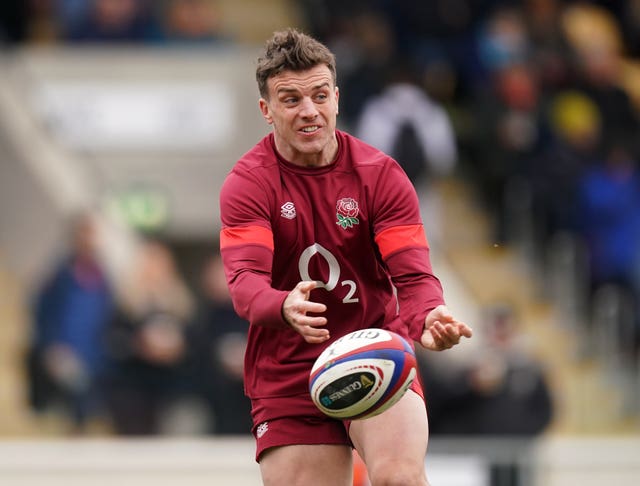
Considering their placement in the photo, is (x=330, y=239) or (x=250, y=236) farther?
(x=330, y=239)

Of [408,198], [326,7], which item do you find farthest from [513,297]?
[408,198]

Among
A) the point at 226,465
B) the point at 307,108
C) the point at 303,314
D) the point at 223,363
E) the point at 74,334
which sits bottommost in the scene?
the point at 226,465

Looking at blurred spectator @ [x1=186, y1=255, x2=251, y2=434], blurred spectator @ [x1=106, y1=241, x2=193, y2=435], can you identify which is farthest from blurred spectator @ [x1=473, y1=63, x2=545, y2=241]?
blurred spectator @ [x1=106, y1=241, x2=193, y2=435]

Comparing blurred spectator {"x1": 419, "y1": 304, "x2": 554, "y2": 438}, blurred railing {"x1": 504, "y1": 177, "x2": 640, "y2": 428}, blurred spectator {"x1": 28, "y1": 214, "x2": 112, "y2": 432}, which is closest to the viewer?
blurred spectator {"x1": 419, "y1": 304, "x2": 554, "y2": 438}

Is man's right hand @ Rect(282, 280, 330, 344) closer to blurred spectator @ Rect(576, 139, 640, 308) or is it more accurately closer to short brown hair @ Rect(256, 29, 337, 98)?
short brown hair @ Rect(256, 29, 337, 98)

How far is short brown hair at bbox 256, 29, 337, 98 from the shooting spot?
678 cm

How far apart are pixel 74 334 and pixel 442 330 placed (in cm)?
687

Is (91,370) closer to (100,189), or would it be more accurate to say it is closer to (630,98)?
(100,189)

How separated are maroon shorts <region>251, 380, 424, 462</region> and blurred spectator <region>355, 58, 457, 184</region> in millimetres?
6348

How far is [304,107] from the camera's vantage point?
677cm

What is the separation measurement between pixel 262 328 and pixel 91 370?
5.82 m

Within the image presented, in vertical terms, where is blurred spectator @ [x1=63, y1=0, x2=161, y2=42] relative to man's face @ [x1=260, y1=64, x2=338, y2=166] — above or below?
above

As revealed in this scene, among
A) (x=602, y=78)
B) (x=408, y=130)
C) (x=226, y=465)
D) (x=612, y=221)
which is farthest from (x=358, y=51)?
(x=226, y=465)

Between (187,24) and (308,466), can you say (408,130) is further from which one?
(308,466)
